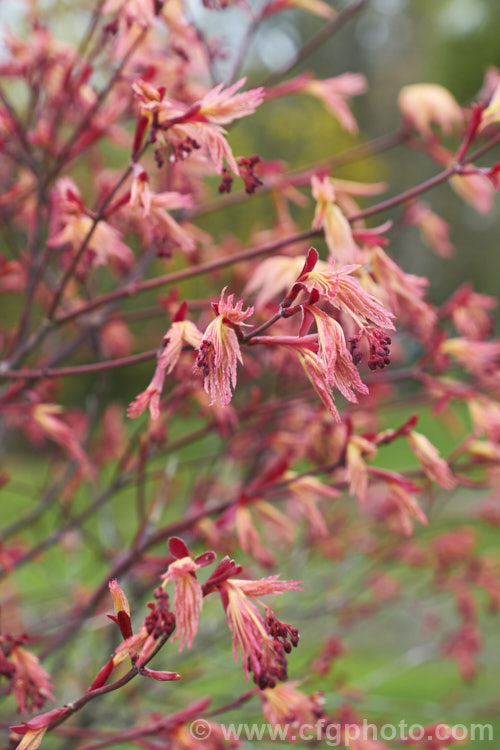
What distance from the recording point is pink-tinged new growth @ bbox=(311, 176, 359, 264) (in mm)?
1045

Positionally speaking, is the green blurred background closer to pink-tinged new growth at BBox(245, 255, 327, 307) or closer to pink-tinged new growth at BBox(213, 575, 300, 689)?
pink-tinged new growth at BBox(245, 255, 327, 307)

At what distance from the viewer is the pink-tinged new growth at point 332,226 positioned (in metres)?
1.04

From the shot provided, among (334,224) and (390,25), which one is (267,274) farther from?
(390,25)

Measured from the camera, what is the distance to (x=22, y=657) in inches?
41.3

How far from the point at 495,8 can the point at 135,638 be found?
15721mm

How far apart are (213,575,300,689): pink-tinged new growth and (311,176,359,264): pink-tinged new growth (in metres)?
0.48

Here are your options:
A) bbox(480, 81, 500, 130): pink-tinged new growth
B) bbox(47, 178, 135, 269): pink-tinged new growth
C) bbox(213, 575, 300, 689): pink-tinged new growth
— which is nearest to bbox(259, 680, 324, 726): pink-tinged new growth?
bbox(213, 575, 300, 689): pink-tinged new growth

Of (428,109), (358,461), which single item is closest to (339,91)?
(428,109)

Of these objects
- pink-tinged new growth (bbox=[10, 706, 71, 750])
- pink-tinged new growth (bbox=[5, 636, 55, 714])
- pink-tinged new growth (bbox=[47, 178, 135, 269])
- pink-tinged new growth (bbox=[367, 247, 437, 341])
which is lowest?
pink-tinged new growth (bbox=[5, 636, 55, 714])

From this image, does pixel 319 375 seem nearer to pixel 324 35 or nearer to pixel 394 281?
pixel 394 281

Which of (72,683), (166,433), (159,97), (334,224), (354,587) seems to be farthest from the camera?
(354,587)

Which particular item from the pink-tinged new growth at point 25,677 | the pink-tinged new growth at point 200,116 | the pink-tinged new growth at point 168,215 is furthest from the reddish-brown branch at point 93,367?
the pink-tinged new growth at point 25,677

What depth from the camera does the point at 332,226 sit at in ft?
3.53

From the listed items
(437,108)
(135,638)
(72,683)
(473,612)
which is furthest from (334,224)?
(473,612)
